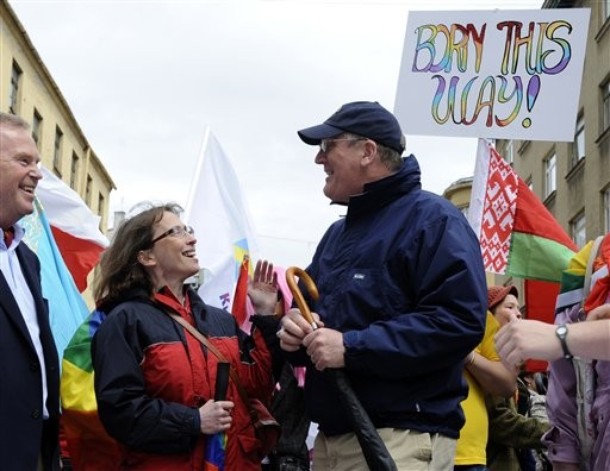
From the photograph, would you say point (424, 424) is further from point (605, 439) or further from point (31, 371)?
point (31, 371)

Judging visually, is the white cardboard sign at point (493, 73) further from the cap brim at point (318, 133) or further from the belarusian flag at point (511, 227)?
the cap brim at point (318, 133)

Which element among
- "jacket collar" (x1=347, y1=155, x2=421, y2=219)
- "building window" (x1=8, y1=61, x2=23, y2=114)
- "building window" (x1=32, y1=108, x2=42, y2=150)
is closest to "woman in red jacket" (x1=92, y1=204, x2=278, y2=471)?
"jacket collar" (x1=347, y1=155, x2=421, y2=219)

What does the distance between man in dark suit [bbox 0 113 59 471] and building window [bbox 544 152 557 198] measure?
82.8 ft

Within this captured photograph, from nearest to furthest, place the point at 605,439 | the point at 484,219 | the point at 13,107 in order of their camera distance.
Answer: the point at 605,439
the point at 484,219
the point at 13,107

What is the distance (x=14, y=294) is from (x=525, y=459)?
311cm

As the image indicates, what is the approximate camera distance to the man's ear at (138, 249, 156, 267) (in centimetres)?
427

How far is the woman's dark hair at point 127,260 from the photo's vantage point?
4.17 m

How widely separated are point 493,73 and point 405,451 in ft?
13.9

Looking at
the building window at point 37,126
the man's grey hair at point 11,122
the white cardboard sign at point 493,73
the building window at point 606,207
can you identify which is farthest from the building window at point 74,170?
the man's grey hair at point 11,122

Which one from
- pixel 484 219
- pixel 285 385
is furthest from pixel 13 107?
pixel 285 385

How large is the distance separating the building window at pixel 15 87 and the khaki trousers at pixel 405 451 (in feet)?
95.3

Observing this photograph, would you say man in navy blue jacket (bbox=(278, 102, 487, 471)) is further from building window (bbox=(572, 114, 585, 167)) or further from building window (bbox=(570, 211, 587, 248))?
building window (bbox=(572, 114, 585, 167))

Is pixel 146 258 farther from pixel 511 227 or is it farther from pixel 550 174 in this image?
pixel 550 174

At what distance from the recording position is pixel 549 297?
266 inches
